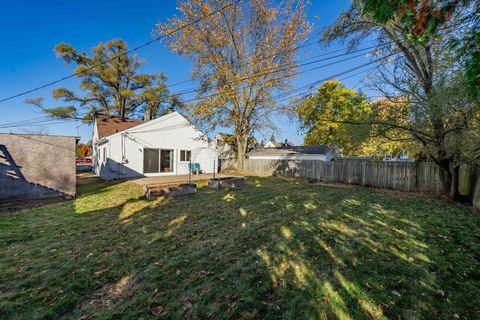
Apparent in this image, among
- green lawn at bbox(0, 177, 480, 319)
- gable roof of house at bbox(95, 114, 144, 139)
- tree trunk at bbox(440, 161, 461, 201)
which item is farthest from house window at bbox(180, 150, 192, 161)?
tree trunk at bbox(440, 161, 461, 201)

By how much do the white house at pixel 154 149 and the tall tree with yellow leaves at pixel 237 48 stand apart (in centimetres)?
178

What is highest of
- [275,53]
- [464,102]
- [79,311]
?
[275,53]

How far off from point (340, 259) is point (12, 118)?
3433 cm

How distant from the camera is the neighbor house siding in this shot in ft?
23.6

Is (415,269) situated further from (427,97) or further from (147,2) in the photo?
(147,2)

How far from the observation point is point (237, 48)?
15766mm

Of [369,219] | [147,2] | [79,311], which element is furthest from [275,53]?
[79,311]

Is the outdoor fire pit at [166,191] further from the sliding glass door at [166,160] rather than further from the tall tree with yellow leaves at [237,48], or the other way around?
the tall tree with yellow leaves at [237,48]

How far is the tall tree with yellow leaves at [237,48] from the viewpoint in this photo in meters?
14.5

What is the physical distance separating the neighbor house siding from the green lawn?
2539mm

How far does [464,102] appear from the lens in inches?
224

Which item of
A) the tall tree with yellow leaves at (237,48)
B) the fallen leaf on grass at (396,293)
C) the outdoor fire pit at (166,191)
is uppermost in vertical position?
the tall tree with yellow leaves at (237,48)

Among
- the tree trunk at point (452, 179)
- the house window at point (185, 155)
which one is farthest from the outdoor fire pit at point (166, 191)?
the tree trunk at point (452, 179)

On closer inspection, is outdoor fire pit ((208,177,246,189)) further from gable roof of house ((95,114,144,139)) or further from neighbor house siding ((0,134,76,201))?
gable roof of house ((95,114,144,139))
